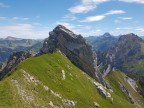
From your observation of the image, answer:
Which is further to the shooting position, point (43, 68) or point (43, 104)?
point (43, 68)

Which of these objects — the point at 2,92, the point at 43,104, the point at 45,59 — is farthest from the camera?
the point at 45,59

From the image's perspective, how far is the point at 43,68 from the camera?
5536 inches

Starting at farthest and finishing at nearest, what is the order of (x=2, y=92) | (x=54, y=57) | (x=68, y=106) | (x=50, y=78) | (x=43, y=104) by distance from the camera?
1. (x=54, y=57)
2. (x=50, y=78)
3. (x=68, y=106)
4. (x=43, y=104)
5. (x=2, y=92)

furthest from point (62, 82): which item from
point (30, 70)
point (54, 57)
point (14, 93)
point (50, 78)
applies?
point (14, 93)

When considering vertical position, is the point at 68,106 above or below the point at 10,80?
below

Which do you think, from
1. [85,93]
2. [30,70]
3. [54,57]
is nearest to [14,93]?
[30,70]

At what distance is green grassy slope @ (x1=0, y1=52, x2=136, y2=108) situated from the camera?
9716cm

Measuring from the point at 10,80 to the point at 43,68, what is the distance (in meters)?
35.9

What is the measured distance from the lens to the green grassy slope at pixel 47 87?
9716 cm

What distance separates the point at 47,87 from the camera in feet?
402

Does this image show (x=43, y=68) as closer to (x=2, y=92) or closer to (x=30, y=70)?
(x=30, y=70)

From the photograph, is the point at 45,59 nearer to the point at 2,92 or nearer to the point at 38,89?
the point at 38,89

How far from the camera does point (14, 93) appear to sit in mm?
95500

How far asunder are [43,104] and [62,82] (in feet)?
119
